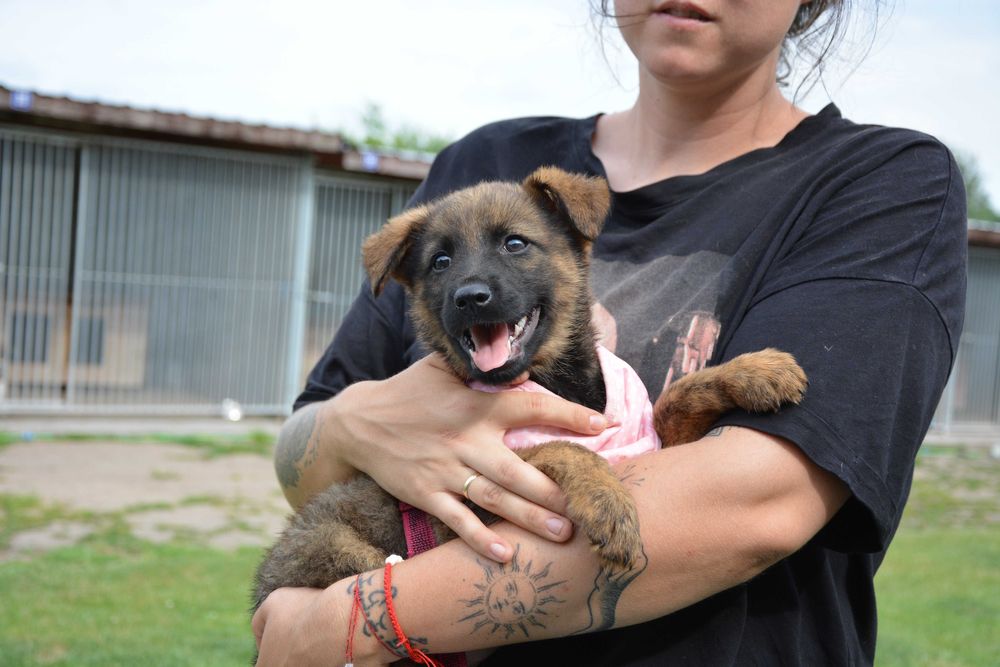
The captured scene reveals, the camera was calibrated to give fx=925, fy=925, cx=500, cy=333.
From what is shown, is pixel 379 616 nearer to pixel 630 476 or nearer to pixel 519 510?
pixel 519 510

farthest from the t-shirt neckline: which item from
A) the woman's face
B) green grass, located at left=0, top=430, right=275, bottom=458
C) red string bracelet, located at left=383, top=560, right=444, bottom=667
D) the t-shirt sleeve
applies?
green grass, located at left=0, top=430, right=275, bottom=458

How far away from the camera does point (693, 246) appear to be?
2385mm

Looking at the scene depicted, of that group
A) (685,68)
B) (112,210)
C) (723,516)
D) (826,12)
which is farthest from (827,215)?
(112,210)

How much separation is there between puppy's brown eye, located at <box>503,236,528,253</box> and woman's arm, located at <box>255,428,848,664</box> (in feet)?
3.34

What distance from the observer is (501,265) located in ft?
9.19

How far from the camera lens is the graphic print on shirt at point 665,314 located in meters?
2.31

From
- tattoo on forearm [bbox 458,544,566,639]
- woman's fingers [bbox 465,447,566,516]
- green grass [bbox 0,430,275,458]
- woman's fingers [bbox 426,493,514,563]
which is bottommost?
green grass [bbox 0,430,275,458]

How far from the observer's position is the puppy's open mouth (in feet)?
8.45

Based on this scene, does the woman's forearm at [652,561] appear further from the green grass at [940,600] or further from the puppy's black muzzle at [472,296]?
the green grass at [940,600]

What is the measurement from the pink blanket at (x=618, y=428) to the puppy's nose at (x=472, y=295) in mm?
244

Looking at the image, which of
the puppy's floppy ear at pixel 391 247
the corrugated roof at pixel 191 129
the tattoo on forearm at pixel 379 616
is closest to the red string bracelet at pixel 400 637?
the tattoo on forearm at pixel 379 616

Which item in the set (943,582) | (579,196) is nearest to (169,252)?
(943,582)

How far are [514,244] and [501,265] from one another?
0.44ft

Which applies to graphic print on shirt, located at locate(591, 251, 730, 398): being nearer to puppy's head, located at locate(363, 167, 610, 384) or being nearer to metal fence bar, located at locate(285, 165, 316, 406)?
puppy's head, located at locate(363, 167, 610, 384)
